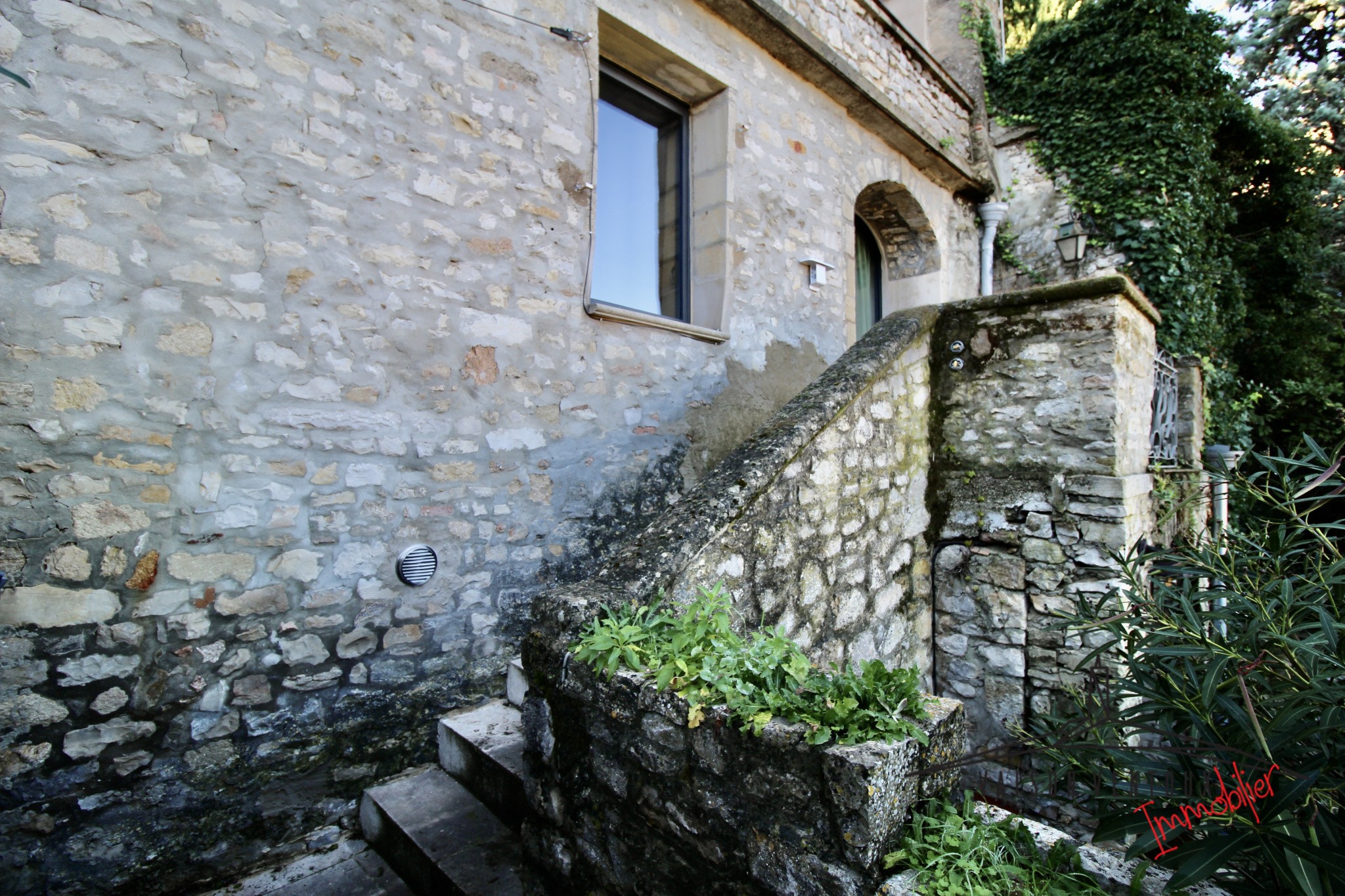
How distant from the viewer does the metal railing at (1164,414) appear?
156 inches

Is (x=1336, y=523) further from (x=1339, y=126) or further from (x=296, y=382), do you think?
(x=1339, y=126)

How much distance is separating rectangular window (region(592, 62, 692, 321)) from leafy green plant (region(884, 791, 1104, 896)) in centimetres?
351

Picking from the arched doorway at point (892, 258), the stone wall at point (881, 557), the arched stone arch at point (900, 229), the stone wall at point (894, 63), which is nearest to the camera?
the stone wall at point (881, 557)

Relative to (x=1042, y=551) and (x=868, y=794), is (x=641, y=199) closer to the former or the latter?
(x=1042, y=551)

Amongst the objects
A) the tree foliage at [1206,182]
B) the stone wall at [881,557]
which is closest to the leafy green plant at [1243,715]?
the stone wall at [881,557]

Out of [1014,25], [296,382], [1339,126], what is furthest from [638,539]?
[1339,126]

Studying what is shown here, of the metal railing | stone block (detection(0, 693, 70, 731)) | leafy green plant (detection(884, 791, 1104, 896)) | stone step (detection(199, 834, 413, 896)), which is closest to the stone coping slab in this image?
the metal railing

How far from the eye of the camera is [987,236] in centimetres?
769

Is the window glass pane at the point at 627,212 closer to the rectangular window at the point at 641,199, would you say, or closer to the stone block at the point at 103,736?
the rectangular window at the point at 641,199

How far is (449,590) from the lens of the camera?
2996 millimetres

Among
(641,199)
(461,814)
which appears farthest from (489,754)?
(641,199)

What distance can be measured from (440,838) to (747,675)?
142cm

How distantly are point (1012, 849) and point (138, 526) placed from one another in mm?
2806

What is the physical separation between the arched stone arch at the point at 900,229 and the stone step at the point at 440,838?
242 inches
